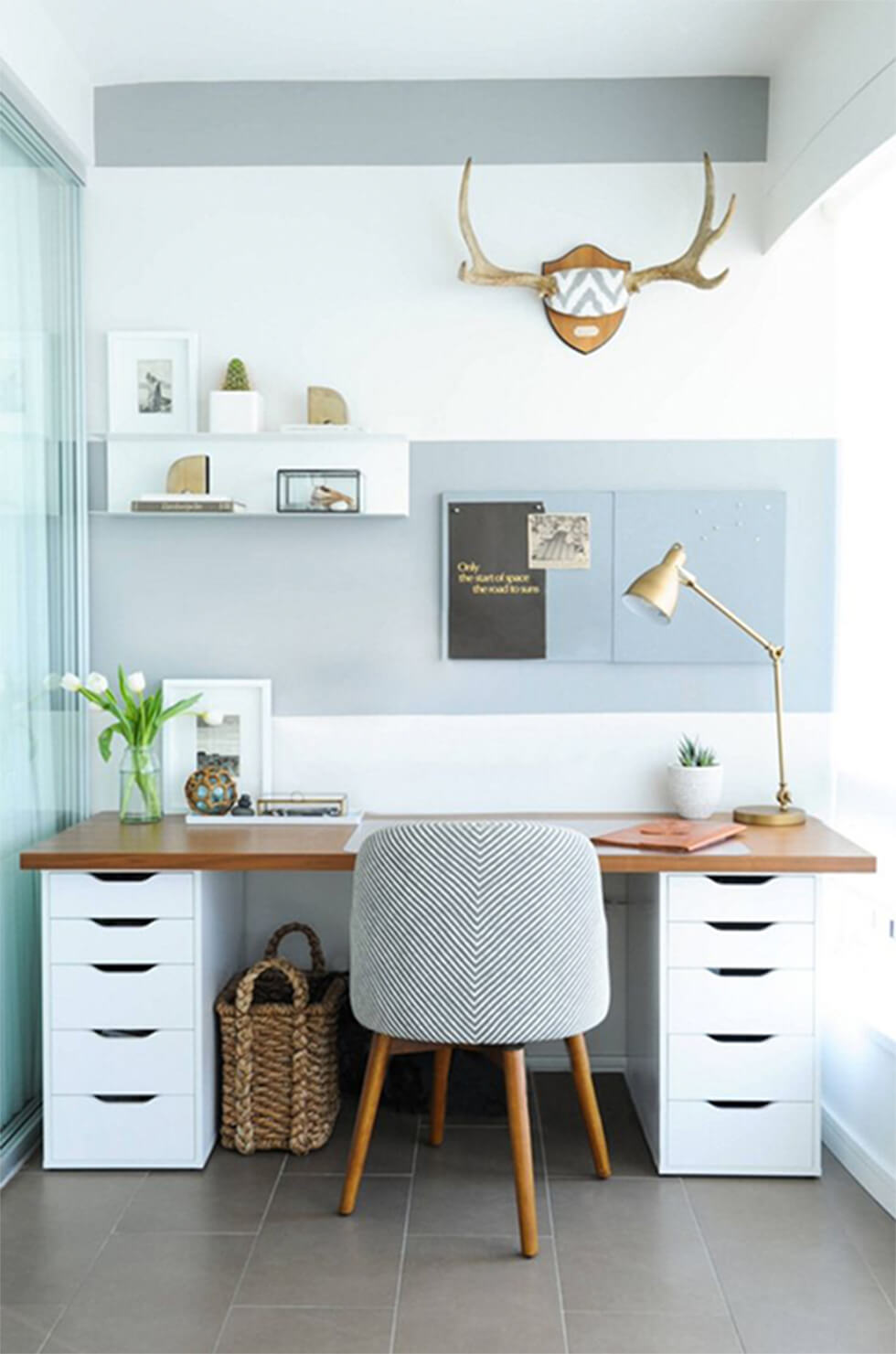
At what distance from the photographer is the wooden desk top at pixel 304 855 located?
2770 mm

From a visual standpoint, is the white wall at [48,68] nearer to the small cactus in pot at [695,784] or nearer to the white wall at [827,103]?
the white wall at [827,103]

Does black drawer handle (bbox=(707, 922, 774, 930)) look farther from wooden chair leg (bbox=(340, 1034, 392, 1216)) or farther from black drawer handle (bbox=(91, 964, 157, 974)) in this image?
black drawer handle (bbox=(91, 964, 157, 974))

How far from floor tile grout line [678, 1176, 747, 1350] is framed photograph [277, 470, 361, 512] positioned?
1817 millimetres

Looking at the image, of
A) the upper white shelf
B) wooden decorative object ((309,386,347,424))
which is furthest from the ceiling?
the upper white shelf

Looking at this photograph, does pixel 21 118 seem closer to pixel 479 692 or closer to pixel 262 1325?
pixel 479 692

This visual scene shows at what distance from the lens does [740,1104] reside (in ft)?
9.49

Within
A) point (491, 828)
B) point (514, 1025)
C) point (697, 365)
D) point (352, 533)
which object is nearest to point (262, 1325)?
point (514, 1025)

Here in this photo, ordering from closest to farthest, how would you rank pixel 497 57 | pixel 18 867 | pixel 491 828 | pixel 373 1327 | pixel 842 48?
pixel 373 1327
pixel 491 828
pixel 842 48
pixel 18 867
pixel 497 57

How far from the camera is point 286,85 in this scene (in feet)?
11.0

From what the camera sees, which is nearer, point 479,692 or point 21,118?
point 21,118

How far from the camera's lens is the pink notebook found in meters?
2.85

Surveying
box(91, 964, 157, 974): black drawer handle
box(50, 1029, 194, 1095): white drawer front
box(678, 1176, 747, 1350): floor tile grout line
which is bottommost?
box(678, 1176, 747, 1350): floor tile grout line

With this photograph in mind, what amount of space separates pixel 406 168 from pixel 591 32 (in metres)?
0.59

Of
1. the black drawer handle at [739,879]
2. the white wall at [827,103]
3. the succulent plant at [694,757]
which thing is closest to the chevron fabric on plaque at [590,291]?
the white wall at [827,103]
